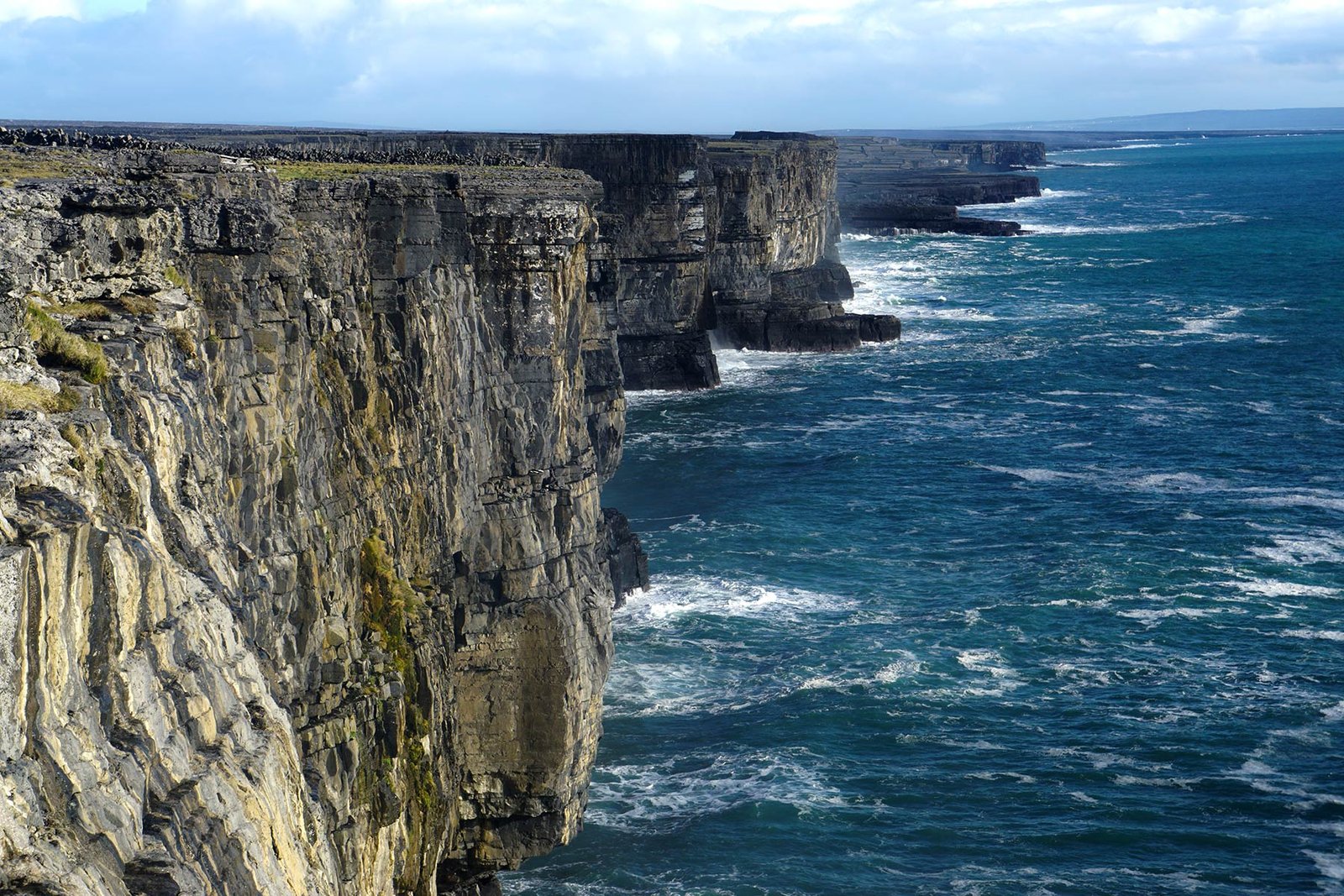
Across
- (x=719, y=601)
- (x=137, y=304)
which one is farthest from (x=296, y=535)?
(x=719, y=601)

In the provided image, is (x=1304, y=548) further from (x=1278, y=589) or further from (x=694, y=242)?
(x=694, y=242)

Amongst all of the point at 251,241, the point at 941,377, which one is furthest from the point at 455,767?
the point at 941,377

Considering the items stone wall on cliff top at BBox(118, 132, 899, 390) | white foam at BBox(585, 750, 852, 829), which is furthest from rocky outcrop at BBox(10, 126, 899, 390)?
white foam at BBox(585, 750, 852, 829)

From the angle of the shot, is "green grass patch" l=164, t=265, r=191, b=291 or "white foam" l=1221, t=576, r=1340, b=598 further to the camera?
"white foam" l=1221, t=576, r=1340, b=598

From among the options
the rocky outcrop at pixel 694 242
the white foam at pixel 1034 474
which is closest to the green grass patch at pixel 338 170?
the rocky outcrop at pixel 694 242

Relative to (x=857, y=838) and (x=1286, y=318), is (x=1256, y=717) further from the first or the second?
(x=1286, y=318)

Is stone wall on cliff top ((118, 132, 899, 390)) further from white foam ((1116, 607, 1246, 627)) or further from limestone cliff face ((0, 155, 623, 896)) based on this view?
limestone cliff face ((0, 155, 623, 896))
